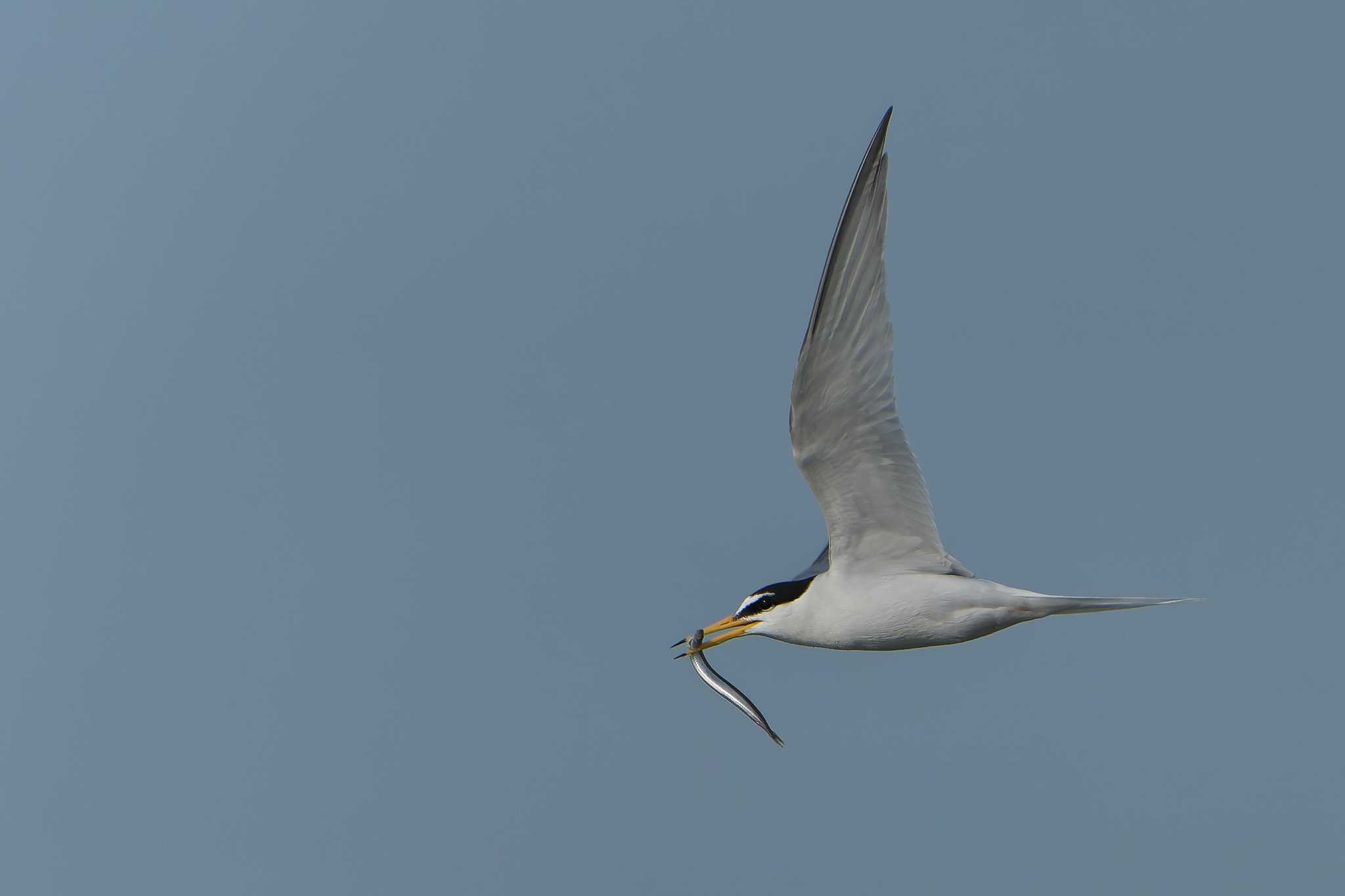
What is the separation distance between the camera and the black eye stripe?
24.0 feet

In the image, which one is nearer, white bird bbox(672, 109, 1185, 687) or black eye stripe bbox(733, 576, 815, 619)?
white bird bbox(672, 109, 1185, 687)

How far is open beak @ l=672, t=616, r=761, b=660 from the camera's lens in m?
7.50

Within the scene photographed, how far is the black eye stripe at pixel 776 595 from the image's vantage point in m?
7.33

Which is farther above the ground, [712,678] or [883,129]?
[883,129]

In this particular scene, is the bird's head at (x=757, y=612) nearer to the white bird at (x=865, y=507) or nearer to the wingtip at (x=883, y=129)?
the white bird at (x=865, y=507)

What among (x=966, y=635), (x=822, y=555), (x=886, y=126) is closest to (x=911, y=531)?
(x=966, y=635)

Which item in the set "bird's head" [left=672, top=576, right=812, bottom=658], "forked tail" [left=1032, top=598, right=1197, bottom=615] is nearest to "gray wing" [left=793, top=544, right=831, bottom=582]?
"bird's head" [left=672, top=576, right=812, bottom=658]

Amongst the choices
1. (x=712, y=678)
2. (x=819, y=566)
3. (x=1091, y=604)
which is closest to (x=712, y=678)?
(x=712, y=678)

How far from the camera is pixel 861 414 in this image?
21.1ft

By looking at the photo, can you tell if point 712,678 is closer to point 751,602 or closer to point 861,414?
point 751,602

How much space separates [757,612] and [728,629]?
Answer: 0.27 m

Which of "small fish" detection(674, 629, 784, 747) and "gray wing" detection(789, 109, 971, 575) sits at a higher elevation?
"gray wing" detection(789, 109, 971, 575)

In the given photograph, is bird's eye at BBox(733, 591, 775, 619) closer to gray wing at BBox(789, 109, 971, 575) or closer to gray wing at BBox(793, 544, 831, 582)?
gray wing at BBox(789, 109, 971, 575)

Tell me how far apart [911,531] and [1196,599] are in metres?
1.53
